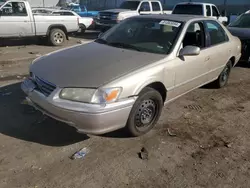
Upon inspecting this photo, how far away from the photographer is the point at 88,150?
3438 mm

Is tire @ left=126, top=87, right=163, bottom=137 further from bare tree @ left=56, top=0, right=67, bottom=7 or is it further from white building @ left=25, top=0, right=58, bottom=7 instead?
white building @ left=25, top=0, right=58, bottom=7

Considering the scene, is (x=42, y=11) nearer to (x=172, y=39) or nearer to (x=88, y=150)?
(x=172, y=39)

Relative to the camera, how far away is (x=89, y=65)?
11.9 feet

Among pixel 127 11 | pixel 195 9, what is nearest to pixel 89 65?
pixel 195 9

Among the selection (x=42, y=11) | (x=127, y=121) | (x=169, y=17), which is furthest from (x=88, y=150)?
(x=42, y=11)

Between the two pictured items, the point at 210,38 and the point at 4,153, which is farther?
the point at 210,38

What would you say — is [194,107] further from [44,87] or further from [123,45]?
[44,87]

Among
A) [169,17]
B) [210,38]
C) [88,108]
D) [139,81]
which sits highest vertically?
[169,17]

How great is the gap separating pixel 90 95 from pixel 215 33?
10.7ft

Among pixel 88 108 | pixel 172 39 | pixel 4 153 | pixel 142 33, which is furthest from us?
pixel 142 33

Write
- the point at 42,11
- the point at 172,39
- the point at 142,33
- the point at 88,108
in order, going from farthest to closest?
1. the point at 42,11
2. the point at 142,33
3. the point at 172,39
4. the point at 88,108

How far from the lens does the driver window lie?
4496 mm

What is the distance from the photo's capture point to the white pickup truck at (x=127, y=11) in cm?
1388

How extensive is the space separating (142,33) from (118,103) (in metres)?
1.69
